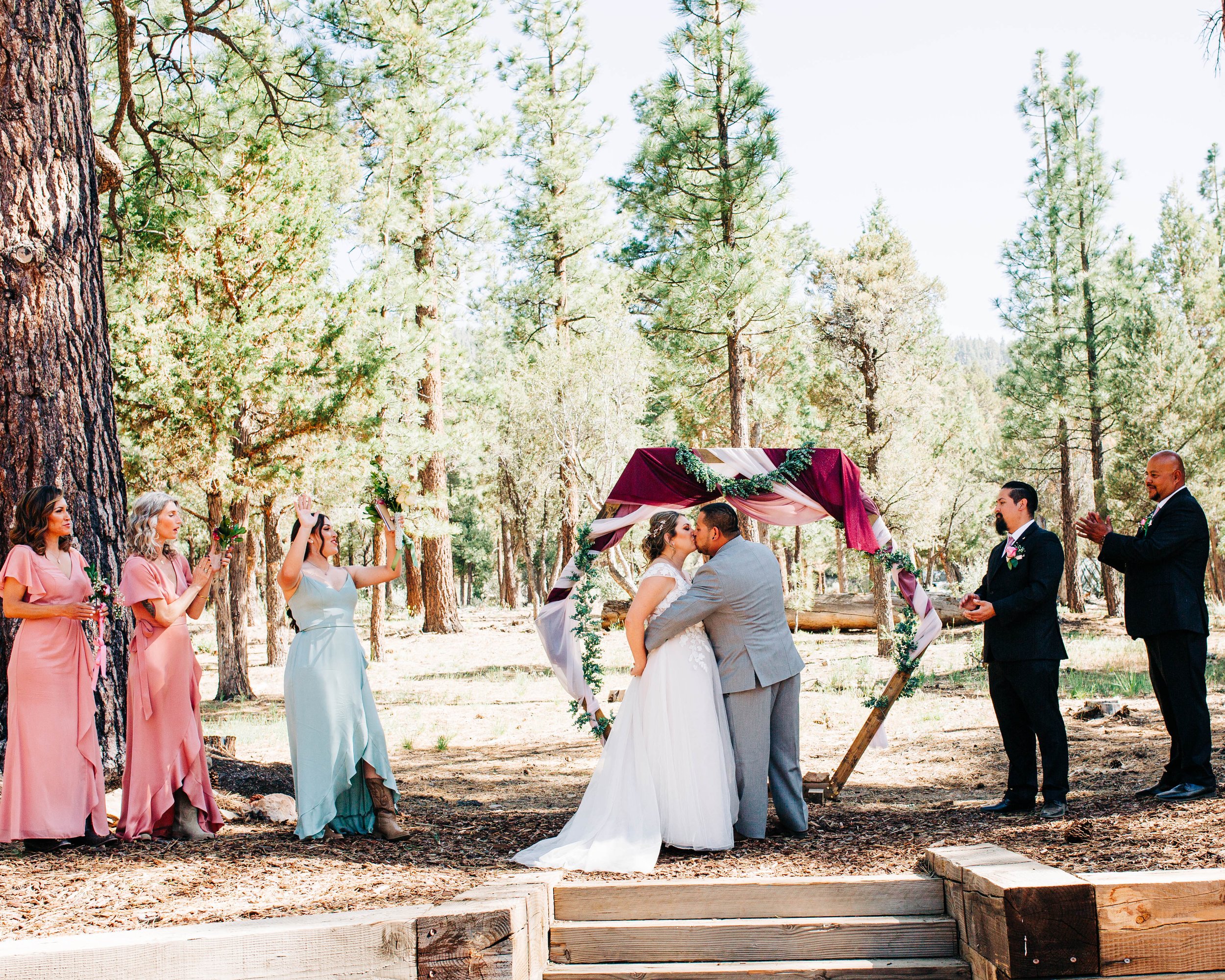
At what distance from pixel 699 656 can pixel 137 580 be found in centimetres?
312

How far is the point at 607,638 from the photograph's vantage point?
77.3 ft

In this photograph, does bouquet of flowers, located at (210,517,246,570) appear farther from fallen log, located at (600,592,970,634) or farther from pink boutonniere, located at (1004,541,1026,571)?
fallen log, located at (600,592,970,634)

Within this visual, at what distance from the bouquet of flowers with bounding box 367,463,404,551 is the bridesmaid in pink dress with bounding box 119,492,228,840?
1.00 m

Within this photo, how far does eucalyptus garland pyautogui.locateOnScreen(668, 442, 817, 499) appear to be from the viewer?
705cm

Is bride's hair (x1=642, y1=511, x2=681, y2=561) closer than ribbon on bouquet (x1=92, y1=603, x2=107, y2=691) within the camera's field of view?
No

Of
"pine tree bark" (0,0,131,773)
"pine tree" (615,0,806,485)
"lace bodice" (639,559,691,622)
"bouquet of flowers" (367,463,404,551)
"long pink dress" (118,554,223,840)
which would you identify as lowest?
"long pink dress" (118,554,223,840)

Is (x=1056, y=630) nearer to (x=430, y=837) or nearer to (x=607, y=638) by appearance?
(x=430, y=837)

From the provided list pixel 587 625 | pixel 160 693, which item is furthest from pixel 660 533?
pixel 160 693

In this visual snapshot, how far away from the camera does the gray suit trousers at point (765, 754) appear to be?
5.80 m

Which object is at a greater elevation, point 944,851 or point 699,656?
point 699,656

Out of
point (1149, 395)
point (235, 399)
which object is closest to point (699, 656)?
point (235, 399)

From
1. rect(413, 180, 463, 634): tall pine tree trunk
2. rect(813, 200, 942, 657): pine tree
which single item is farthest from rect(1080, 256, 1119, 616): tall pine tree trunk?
rect(413, 180, 463, 634): tall pine tree trunk

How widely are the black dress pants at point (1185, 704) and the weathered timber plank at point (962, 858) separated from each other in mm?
2135

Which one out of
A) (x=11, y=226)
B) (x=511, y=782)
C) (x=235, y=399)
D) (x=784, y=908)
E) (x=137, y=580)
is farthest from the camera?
(x=235, y=399)
